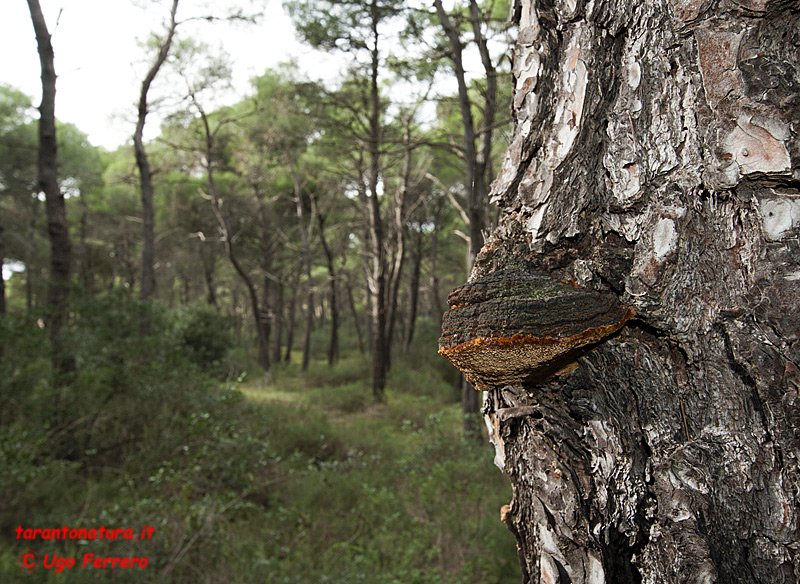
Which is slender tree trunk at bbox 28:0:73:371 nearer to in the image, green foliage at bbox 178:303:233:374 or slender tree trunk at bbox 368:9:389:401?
green foliage at bbox 178:303:233:374

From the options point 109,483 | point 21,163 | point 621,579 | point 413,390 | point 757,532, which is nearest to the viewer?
point 757,532

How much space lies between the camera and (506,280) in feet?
2.67

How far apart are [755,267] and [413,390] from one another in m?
10.7

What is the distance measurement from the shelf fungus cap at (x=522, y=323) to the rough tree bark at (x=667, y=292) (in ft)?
0.06

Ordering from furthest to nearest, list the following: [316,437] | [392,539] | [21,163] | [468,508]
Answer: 1. [21,163]
2. [316,437]
3. [468,508]
4. [392,539]

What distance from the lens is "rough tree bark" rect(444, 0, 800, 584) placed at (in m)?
0.63

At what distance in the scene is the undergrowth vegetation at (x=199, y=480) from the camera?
3508mm

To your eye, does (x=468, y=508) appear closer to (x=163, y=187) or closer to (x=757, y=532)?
(x=757, y=532)

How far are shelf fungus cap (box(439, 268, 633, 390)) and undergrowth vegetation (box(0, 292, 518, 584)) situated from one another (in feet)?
10.6

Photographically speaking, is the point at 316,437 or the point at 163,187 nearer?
the point at 316,437

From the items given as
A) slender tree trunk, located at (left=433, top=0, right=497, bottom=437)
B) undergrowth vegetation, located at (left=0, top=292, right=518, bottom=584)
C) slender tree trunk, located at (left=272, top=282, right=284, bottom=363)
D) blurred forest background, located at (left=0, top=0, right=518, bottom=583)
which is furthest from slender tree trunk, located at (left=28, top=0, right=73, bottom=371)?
slender tree trunk, located at (left=272, top=282, right=284, bottom=363)

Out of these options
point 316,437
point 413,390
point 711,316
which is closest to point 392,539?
point 316,437

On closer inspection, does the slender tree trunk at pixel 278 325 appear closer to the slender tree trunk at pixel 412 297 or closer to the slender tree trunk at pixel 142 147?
the slender tree trunk at pixel 412 297

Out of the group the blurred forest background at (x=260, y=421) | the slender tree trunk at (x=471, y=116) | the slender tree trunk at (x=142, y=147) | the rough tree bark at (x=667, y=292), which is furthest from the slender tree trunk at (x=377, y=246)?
the rough tree bark at (x=667, y=292)
